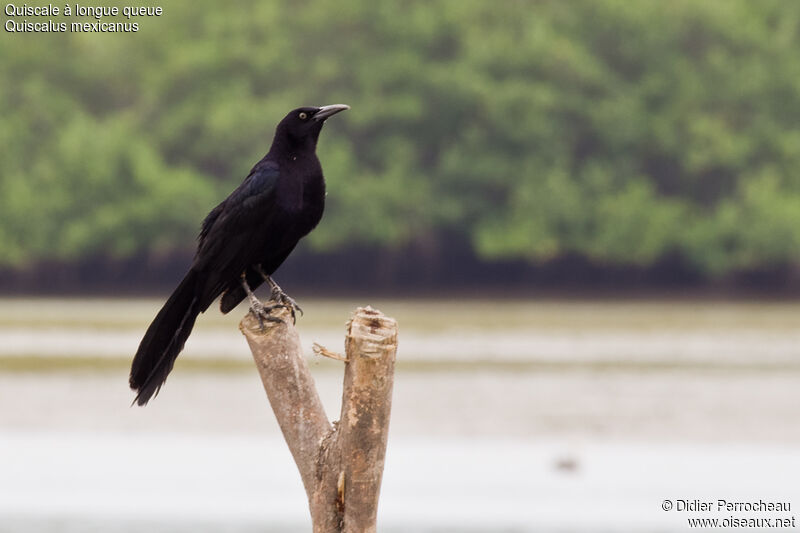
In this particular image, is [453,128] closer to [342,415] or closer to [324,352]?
[324,352]

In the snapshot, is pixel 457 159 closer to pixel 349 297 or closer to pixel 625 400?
pixel 349 297

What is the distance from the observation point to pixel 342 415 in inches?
189

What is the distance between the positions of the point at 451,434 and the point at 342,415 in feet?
41.3

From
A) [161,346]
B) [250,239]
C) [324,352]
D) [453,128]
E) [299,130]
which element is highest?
[453,128]

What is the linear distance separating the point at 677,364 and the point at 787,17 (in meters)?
30.5

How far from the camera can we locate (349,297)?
4956 cm

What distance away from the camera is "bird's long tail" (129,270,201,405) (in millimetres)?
5152

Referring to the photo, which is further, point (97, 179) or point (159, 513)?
point (97, 179)

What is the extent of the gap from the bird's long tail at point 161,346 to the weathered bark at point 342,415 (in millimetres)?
221

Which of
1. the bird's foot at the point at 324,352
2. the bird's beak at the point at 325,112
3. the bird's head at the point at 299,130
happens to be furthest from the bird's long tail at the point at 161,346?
the bird's beak at the point at 325,112

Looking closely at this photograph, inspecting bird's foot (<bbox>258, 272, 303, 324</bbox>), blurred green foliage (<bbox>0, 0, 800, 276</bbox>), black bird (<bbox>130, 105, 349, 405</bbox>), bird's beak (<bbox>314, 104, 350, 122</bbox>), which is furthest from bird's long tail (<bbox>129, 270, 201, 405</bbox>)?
blurred green foliage (<bbox>0, 0, 800, 276</bbox>)

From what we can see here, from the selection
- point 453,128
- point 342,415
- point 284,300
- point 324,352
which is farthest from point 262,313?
point 453,128

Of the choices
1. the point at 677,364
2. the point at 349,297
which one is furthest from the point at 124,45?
the point at 677,364

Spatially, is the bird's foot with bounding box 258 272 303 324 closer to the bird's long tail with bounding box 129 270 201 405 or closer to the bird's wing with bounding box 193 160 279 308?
the bird's wing with bounding box 193 160 279 308
